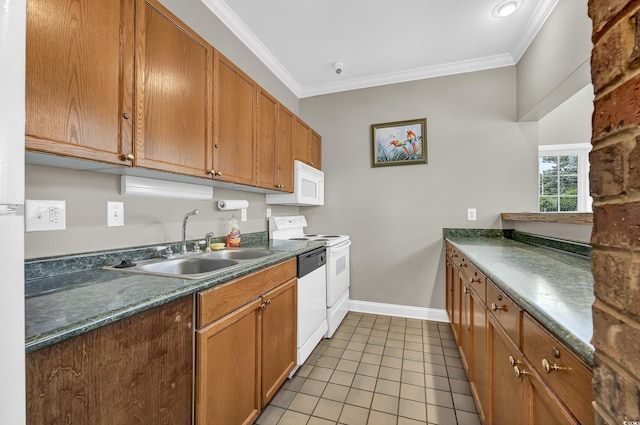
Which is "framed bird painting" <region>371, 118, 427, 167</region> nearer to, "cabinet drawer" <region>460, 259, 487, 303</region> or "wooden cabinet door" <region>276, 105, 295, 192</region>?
"wooden cabinet door" <region>276, 105, 295, 192</region>

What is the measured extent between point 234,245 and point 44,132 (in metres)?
1.30

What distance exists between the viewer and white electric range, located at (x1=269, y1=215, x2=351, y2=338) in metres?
2.39

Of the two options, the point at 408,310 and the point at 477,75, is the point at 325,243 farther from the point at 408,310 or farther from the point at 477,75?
the point at 477,75

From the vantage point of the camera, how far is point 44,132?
854 mm

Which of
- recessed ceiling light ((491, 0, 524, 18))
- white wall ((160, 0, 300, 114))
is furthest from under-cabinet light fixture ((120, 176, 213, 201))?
recessed ceiling light ((491, 0, 524, 18))

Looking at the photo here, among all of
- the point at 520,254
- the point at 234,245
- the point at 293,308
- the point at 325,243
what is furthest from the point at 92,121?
the point at 520,254

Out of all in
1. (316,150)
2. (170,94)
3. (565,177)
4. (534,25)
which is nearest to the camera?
(170,94)

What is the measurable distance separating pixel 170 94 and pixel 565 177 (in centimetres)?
479

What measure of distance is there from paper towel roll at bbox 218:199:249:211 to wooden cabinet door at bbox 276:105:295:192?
13.8 inches

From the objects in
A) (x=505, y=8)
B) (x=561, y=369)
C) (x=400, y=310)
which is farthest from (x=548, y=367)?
(x=505, y=8)

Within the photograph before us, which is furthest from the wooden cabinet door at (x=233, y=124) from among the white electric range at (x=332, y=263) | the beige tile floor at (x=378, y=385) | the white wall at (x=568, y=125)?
the white wall at (x=568, y=125)

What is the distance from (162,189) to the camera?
1.53m

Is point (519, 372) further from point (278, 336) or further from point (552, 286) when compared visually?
point (278, 336)

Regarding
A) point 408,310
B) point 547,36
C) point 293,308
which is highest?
point 547,36
